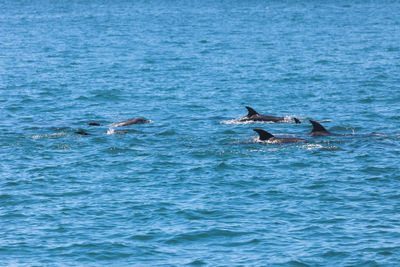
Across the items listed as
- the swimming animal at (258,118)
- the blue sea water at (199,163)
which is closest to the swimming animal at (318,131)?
the blue sea water at (199,163)

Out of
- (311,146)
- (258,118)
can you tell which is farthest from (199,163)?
(258,118)

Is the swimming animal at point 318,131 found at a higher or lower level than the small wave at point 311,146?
higher

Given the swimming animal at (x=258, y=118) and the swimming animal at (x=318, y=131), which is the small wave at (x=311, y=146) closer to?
the swimming animal at (x=318, y=131)

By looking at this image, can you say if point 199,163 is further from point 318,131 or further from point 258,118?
point 258,118

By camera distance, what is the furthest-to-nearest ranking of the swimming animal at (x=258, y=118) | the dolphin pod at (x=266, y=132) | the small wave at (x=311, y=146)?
1. the swimming animal at (x=258, y=118)
2. the dolphin pod at (x=266, y=132)
3. the small wave at (x=311, y=146)

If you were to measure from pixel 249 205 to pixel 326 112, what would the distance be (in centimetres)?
1560

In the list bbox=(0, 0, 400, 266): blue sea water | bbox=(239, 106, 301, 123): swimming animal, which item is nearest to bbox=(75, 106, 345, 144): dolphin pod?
bbox=(239, 106, 301, 123): swimming animal

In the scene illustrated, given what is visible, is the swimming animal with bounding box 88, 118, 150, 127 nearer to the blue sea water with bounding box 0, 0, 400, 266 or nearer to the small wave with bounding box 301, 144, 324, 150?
the blue sea water with bounding box 0, 0, 400, 266

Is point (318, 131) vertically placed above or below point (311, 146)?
above

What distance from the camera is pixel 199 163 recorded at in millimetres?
25891

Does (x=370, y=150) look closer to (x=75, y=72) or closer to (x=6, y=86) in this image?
(x=6, y=86)

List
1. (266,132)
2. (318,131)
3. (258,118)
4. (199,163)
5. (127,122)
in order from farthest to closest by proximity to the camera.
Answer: (258,118), (127,122), (318,131), (266,132), (199,163)

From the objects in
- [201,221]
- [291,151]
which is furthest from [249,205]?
[291,151]

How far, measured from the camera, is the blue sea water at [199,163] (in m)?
18.4
